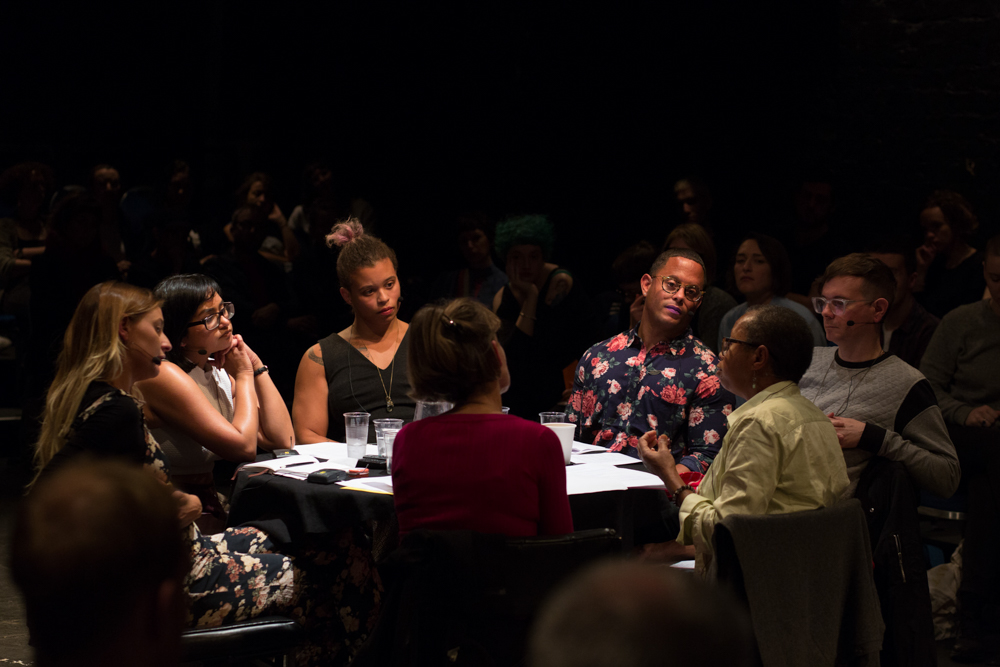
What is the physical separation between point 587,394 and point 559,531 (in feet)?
4.37

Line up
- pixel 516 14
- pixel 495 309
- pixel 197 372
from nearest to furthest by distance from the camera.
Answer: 1. pixel 197 372
2. pixel 495 309
3. pixel 516 14

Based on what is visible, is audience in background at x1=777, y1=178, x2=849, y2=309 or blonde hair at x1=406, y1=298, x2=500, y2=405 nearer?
blonde hair at x1=406, y1=298, x2=500, y2=405

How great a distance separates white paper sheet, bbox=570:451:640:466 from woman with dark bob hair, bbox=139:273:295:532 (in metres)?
0.94

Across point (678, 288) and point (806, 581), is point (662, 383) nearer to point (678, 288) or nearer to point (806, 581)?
point (678, 288)

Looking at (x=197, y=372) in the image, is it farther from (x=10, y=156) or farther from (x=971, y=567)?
(x=10, y=156)

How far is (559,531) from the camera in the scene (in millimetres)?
2283

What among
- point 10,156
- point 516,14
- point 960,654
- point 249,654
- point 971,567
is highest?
point 516,14

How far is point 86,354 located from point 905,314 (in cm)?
351

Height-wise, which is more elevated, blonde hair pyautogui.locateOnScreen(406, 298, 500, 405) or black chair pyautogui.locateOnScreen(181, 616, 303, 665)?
blonde hair pyautogui.locateOnScreen(406, 298, 500, 405)

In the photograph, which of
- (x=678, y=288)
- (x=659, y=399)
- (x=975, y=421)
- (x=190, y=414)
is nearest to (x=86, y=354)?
(x=190, y=414)

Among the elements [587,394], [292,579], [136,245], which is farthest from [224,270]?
[292,579]

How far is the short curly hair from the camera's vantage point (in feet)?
17.5

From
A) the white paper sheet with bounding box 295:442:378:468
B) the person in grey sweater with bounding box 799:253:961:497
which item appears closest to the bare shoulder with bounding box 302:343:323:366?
the white paper sheet with bounding box 295:442:378:468

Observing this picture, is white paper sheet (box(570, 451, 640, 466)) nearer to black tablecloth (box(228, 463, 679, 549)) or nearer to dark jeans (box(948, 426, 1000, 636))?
black tablecloth (box(228, 463, 679, 549))
